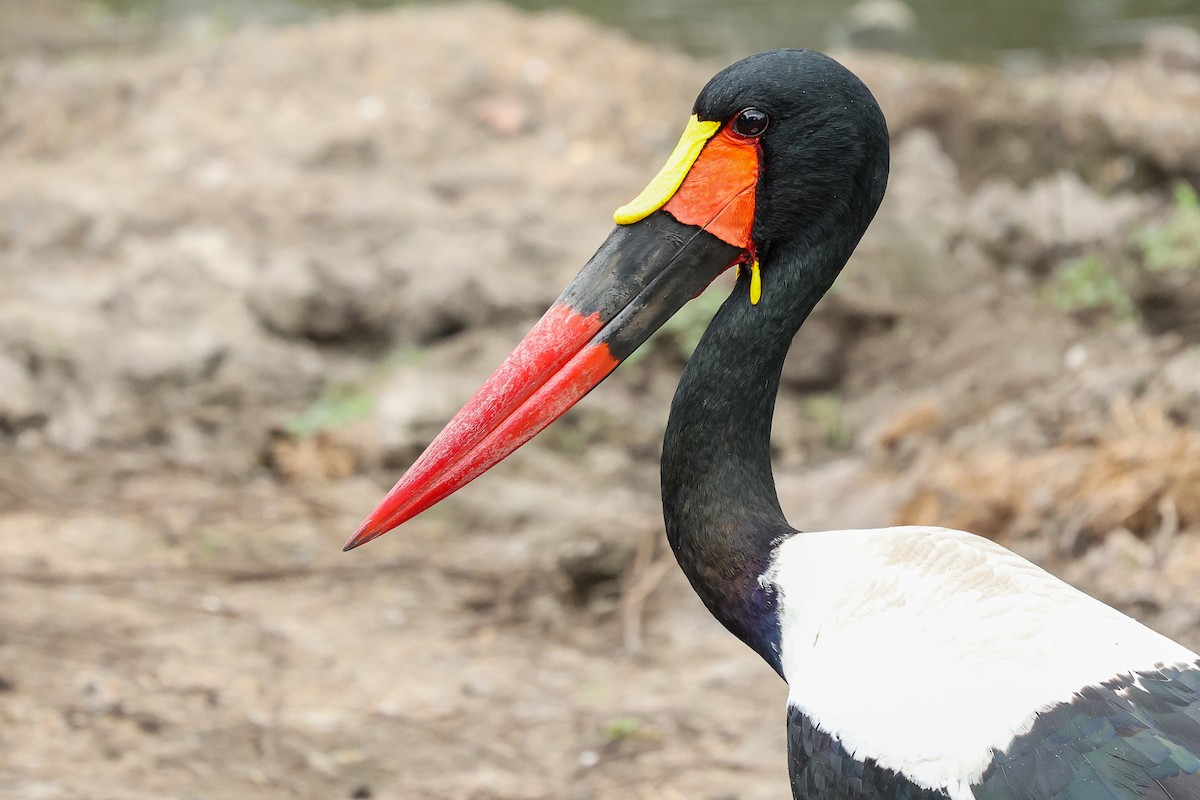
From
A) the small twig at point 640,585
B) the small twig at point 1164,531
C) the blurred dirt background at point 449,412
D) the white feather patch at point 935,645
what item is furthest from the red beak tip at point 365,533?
the small twig at point 1164,531

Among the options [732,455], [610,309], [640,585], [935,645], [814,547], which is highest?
[640,585]

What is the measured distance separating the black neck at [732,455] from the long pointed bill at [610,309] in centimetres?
12

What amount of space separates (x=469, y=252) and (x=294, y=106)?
195cm

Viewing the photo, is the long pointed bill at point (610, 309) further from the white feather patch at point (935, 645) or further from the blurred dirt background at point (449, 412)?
the blurred dirt background at point (449, 412)

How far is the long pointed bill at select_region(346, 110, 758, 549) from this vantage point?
217 cm

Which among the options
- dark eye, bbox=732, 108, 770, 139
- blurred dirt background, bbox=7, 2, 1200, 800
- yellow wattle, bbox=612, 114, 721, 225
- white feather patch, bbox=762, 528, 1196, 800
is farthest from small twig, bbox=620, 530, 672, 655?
dark eye, bbox=732, 108, 770, 139

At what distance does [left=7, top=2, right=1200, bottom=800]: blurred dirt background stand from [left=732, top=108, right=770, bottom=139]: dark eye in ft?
5.24

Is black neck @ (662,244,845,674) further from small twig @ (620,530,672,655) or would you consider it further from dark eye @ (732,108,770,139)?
small twig @ (620,530,672,655)

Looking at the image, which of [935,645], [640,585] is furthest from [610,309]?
[640,585]

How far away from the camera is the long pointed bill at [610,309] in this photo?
2168 mm

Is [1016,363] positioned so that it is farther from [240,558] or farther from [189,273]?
[189,273]

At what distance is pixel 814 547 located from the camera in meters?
2.20

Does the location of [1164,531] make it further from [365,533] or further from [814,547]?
[365,533]

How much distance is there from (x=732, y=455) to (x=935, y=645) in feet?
1.71
